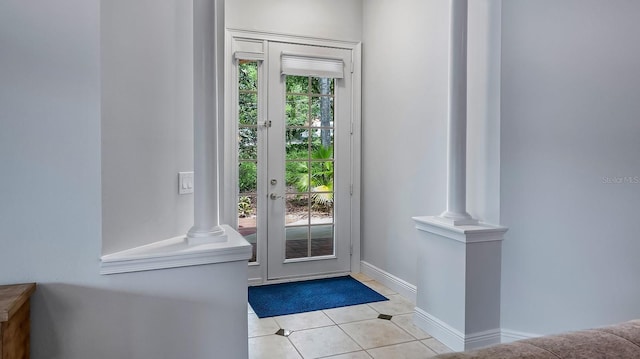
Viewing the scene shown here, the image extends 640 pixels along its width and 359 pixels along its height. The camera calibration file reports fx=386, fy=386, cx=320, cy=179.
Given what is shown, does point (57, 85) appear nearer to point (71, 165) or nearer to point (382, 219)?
point (71, 165)

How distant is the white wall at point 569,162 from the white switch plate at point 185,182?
199 cm

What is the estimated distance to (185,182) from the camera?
222 centimetres

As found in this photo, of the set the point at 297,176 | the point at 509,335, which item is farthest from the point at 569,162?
the point at 297,176

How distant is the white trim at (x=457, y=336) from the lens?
96.5 inches

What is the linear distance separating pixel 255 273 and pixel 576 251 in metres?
2.72

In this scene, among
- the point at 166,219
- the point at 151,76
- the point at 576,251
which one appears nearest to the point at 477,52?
the point at 576,251

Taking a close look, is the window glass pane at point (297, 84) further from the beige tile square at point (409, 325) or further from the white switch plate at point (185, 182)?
the beige tile square at point (409, 325)

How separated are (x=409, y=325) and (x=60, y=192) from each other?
2.42m

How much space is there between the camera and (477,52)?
272 cm

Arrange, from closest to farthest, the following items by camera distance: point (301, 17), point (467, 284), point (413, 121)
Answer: point (467, 284) < point (413, 121) < point (301, 17)

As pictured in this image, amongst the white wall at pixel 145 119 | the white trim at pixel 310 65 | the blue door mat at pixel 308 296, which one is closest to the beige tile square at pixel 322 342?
the blue door mat at pixel 308 296

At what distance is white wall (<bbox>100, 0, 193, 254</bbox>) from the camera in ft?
5.76

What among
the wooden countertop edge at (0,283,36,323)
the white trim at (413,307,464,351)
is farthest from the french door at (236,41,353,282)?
the wooden countertop edge at (0,283,36,323)

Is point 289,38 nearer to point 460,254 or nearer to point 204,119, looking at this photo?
point 204,119
